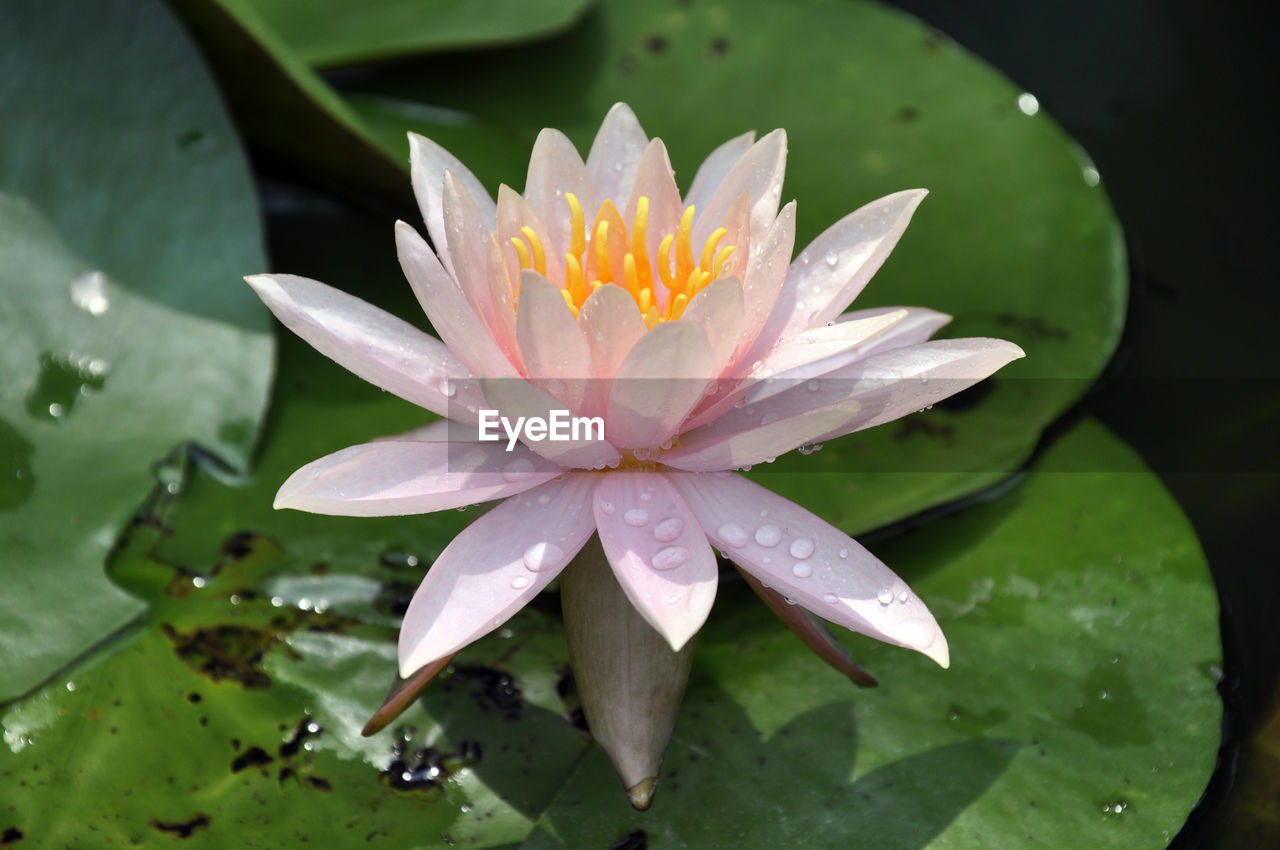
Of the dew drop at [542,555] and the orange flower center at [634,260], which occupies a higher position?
the orange flower center at [634,260]

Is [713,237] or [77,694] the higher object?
[713,237]

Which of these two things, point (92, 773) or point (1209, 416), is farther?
point (1209, 416)

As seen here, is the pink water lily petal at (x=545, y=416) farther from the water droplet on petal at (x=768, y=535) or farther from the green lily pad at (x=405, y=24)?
the green lily pad at (x=405, y=24)

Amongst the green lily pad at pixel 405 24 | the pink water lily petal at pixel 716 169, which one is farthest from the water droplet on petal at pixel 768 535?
the green lily pad at pixel 405 24

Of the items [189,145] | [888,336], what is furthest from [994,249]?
[189,145]

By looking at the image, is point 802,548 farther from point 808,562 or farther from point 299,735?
point 299,735

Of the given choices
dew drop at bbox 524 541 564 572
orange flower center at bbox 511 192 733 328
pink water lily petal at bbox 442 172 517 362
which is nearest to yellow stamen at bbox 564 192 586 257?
orange flower center at bbox 511 192 733 328

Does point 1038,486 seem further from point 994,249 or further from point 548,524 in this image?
point 548,524
